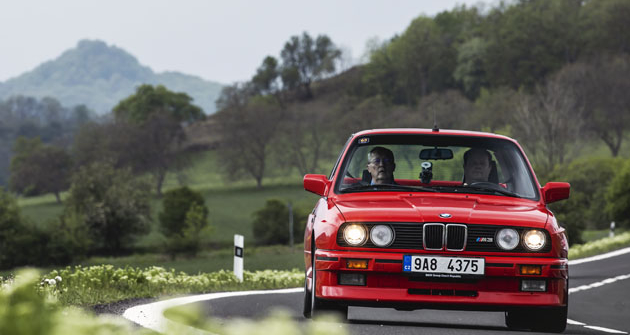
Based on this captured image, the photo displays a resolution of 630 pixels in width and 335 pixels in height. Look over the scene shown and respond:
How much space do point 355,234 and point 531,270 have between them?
4.38 feet

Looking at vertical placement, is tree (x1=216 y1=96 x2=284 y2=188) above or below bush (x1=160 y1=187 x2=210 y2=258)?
above

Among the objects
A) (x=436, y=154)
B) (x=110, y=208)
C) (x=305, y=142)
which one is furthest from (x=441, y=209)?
(x=305, y=142)

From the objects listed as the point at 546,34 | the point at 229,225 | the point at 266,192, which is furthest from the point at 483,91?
the point at 229,225

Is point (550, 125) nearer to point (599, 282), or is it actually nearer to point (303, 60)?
point (599, 282)

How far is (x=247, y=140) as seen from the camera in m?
100

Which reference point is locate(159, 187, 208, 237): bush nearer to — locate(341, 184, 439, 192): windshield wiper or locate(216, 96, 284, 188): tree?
locate(216, 96, 284, 188): tree

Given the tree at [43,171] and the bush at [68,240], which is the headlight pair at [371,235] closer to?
the bush at [68,240]

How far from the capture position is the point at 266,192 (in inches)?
4323

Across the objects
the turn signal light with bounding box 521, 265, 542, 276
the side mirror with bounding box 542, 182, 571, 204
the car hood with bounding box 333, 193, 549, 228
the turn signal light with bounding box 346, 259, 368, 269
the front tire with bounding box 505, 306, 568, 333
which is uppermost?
the side mirror with bounding box 542, 182, 571, 204

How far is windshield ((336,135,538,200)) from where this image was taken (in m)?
7.81

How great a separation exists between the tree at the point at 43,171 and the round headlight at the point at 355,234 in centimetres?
10333

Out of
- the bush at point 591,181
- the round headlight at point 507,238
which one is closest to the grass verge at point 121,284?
the round headlight at point 507,238

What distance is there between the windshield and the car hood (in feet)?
1.06

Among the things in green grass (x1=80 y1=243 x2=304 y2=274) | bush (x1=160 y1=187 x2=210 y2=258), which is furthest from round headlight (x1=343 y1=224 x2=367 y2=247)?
bush (x1=160 y1=187 x2=210 y2=258)
